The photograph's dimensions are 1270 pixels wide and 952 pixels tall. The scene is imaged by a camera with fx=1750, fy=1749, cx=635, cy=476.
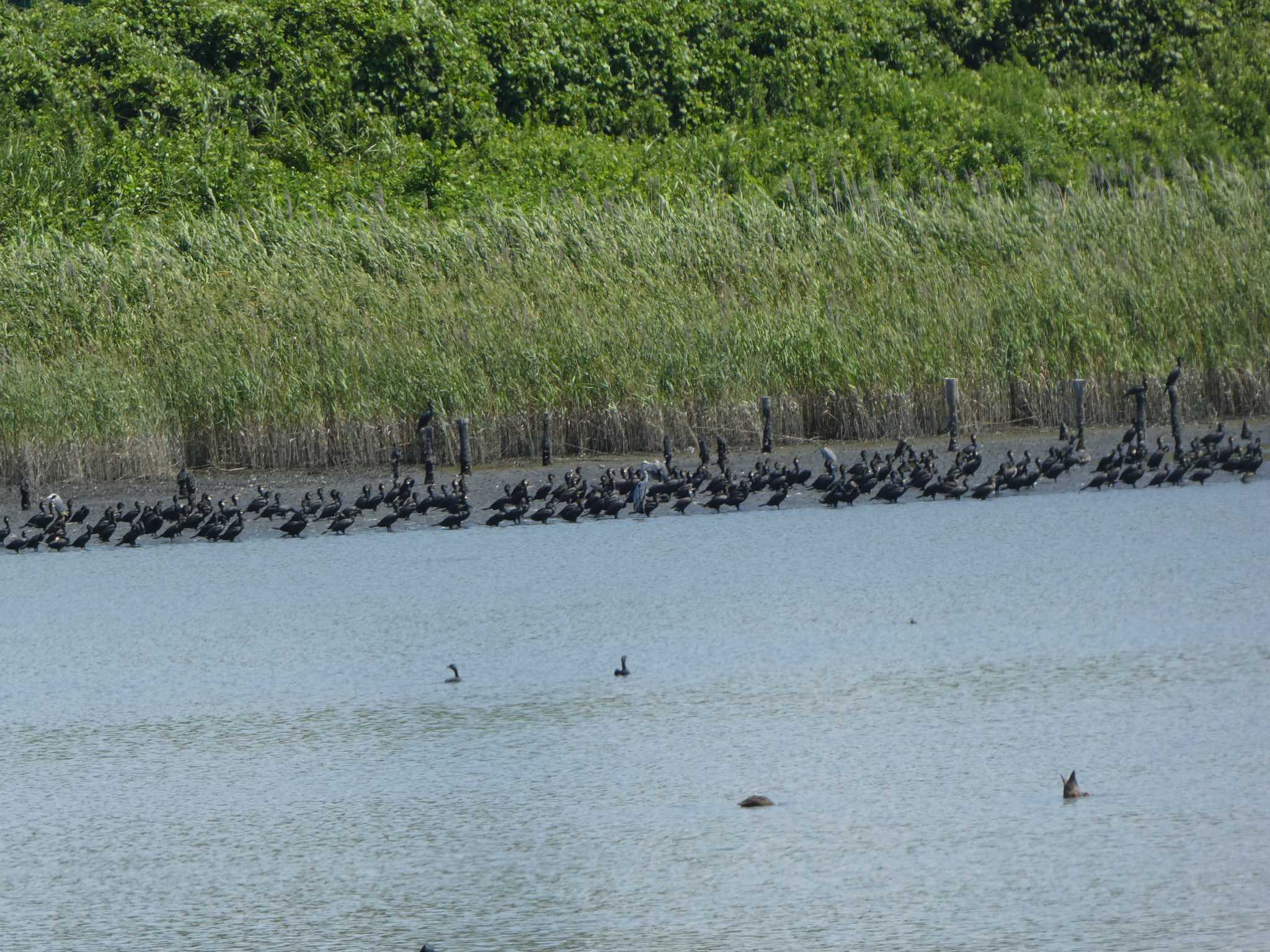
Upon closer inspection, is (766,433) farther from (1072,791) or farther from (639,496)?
(1072,791)

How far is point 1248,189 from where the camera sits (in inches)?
680

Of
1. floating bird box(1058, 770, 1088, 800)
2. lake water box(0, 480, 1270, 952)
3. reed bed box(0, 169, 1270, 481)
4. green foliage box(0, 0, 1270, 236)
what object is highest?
green foliage box(0, 0, 1270, 236)

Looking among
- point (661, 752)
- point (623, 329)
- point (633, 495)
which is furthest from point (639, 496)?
point (661, 752)

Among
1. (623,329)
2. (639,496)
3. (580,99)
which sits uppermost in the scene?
(580,99)

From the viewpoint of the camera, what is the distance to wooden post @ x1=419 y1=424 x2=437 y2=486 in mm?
13539

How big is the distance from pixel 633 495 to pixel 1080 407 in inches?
154

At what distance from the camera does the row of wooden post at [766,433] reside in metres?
13.3

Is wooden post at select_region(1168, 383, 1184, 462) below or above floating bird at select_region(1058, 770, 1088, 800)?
above

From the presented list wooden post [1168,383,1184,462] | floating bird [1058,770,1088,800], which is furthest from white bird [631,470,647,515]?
floating bird [1058,770,1088,800]

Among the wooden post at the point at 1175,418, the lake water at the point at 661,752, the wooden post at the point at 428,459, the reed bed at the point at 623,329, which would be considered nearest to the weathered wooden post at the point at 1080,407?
the reed bed at the point at 623,329

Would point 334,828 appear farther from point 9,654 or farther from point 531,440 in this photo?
point 531,440

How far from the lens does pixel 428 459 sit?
1365cm

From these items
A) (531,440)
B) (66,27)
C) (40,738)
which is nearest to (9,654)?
(40,738)

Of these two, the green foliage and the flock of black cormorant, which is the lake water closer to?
the flock of black cormorant
